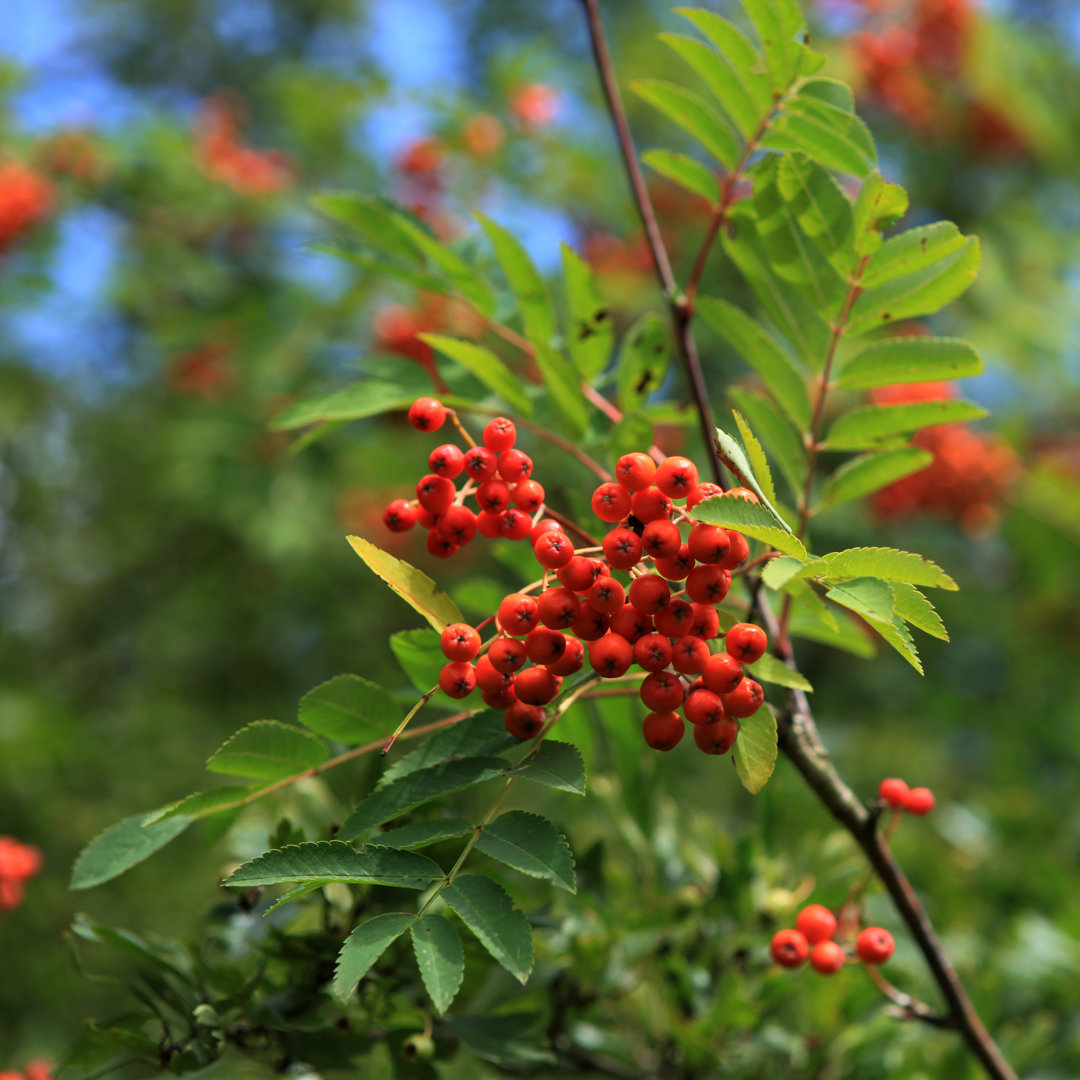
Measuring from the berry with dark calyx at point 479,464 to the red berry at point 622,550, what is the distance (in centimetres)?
19

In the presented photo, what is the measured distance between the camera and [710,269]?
3.77 metres

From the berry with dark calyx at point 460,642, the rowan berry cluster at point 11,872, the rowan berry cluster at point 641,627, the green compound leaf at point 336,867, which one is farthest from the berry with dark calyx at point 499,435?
the rowan berry cluster at point 11,872

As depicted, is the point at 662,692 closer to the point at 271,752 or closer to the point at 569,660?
the point at 569,660

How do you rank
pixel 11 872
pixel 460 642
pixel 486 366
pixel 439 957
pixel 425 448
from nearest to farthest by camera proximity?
pixel 439 957, pixel 460 642, pixel 486 366, pixel 11 872, pixel 425 448

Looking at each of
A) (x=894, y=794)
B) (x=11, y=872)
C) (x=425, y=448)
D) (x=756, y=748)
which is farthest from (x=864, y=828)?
(x=425, y=448)

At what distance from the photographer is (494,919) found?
903mm

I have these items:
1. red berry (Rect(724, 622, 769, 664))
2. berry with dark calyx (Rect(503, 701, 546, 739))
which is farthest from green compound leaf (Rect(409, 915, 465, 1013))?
red berry (Rect(724, 622, 769, 664))

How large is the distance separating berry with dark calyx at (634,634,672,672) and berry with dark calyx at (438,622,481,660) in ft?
0.57

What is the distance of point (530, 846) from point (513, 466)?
42 centimetres

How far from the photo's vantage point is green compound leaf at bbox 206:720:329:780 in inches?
43.9

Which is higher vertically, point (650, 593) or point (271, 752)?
point (650, 593)

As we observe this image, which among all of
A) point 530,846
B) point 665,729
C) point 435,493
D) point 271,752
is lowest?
point 271,752

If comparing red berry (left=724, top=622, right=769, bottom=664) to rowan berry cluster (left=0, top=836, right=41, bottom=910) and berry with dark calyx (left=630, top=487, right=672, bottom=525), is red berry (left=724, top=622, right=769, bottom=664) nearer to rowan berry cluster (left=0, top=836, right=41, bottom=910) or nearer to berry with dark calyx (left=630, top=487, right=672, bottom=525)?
berry with dark calyx (left=630, top=487, right=672, bottom=525)

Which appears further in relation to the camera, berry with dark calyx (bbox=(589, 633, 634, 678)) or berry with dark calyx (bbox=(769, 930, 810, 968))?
berry with dark calyx (bbox=(769, 930, 810, 968))
